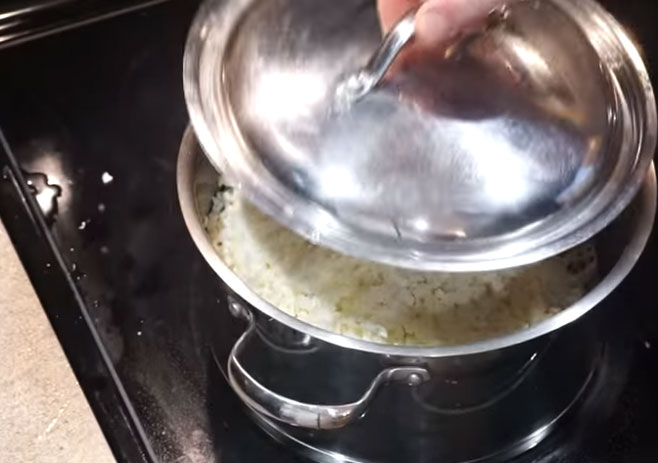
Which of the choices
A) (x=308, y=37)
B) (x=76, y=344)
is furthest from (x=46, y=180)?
(x=308, y=37)

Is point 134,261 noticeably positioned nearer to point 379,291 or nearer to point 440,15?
point 379,291

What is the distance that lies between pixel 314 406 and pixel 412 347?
8 cm

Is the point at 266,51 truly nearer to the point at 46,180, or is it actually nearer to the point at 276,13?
the point at 276,13

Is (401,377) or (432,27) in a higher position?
(432,27)

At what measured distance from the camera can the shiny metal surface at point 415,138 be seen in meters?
0.69

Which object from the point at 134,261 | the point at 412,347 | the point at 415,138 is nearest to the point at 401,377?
the point at 412,347

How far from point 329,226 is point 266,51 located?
156 millimetres

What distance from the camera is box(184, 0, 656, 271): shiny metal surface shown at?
0.69 m

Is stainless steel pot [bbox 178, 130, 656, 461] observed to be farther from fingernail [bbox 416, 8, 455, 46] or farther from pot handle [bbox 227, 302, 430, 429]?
fingernail [bbox 416, 8, 455, 46]

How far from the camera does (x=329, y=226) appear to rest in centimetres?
69

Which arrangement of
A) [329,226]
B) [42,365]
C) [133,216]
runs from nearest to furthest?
[329,226] → [42,365] → [133,216]

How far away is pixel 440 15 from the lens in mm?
678

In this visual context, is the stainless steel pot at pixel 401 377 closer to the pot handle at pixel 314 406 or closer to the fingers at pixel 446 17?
the pot handle at pixel 314 406

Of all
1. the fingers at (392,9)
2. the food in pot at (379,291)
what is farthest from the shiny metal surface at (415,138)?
the food in pot at (379,291)
